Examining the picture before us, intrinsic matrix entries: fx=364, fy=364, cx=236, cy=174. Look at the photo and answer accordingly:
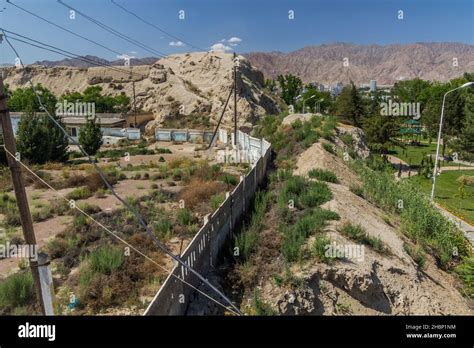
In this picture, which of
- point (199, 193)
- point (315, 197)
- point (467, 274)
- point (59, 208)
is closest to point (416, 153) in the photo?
point (467, 274)

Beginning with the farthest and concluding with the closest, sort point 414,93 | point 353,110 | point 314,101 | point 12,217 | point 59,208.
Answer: point 414,93 → point 314,101 → point 353,110 → point 59,208 → point 12,217

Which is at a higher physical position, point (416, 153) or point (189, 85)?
point (189, 85)

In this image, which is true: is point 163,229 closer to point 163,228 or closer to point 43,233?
point 163,228

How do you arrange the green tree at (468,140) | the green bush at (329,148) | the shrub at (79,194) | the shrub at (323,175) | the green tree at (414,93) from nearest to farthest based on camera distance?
the shrub at (323,175)
the shrub at (79,194)
the green bush at (329,148)
the green tree at (468,140)
the green tree at (414,93)

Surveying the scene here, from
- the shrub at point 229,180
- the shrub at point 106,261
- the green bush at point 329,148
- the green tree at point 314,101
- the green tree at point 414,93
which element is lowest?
the shrub at point 106,261

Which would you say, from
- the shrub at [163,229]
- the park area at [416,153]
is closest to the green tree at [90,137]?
the shrub at [163,229]

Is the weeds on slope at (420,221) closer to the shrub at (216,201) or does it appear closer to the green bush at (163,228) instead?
the shrub at (216,201)
